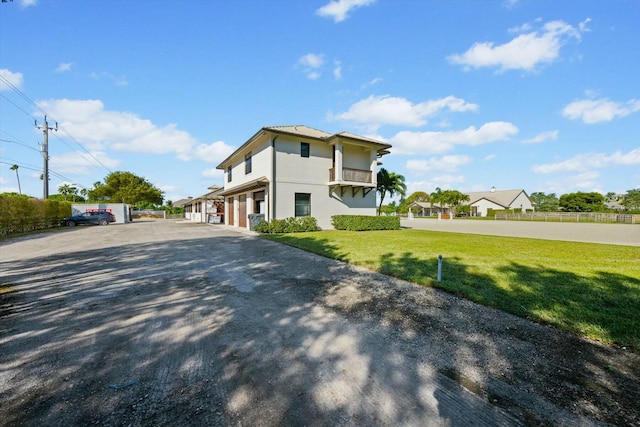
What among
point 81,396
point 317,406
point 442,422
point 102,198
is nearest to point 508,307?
point 442,422

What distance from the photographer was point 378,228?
19031mm

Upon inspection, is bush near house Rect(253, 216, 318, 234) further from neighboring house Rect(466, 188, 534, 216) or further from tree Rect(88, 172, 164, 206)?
neighboring house Rect(466, 188, 534, 216)

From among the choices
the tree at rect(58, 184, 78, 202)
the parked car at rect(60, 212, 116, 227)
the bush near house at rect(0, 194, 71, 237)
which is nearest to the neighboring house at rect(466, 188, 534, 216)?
the parked car at rect(60, 212, 116, 227)

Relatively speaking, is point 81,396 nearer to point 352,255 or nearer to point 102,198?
point 352,255

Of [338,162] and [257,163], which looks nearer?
[338,162]

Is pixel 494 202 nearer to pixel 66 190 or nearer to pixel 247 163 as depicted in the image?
pixel 247 163

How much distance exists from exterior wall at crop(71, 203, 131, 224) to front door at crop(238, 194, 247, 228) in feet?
63.0

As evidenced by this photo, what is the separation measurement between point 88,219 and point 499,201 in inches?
3069

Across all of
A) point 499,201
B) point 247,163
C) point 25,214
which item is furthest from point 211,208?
point 499,201

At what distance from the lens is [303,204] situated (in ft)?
60.5

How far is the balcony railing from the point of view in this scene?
731 inches

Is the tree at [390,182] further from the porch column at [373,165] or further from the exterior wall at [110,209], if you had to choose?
the exterior wall at [110,209]

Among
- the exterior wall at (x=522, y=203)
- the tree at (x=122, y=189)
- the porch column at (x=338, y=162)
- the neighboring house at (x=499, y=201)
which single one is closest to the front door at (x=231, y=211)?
the porch column at (x=338, y=162)

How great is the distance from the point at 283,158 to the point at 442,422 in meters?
16.6
